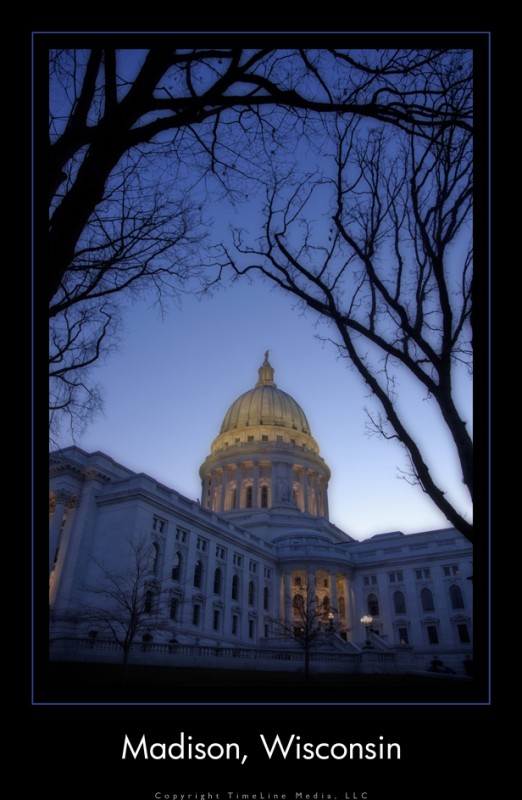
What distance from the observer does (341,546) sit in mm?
73812

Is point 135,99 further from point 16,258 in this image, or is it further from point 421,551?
point 421,551

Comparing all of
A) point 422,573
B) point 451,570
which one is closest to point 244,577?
point 422,573

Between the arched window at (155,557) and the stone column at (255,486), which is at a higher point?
the stone column at (255,486)

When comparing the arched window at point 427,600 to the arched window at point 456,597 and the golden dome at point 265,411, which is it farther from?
the golden dome at point 265,411

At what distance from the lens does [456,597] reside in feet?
196

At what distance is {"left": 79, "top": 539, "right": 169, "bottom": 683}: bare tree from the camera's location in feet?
123

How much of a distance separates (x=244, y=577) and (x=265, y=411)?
4245 centimetres

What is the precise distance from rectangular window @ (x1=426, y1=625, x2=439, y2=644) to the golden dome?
142 ft

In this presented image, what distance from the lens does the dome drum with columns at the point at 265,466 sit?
8406 centimetres

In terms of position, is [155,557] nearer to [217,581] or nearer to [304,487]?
[217,581]

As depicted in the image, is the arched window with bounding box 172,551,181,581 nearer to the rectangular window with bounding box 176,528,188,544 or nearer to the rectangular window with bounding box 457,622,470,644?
the rectangular window with bounding box 176,528,188,544

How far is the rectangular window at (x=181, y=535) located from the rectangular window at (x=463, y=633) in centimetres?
3538

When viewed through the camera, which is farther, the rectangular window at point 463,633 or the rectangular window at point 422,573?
the rectangular window at point 422,573

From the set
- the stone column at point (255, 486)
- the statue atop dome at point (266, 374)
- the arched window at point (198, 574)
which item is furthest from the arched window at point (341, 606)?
the statue atop dome at point (266, 374)
